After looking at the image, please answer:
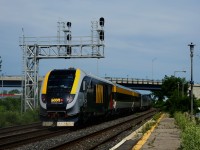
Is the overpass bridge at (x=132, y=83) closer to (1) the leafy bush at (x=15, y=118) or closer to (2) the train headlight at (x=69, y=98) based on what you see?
(1) the leafy bush at (x=15, y=118)

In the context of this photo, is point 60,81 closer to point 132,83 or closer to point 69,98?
point 69,98

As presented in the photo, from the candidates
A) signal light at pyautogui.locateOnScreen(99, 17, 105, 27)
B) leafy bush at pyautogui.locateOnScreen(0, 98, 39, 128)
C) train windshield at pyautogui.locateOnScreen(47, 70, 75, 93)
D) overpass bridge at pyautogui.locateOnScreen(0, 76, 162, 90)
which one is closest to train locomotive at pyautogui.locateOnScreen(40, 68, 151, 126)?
train windshield at pyautogui.locateOnScreen(47, 70, 75, 93)

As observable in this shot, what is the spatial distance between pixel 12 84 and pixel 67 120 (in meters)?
88.3

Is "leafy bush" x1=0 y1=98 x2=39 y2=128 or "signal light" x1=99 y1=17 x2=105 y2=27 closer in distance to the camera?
"leafy bush" x1=0 y1=98 x2=39 y2=128

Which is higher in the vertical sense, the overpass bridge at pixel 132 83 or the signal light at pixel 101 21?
the signal light at pixel 101 21

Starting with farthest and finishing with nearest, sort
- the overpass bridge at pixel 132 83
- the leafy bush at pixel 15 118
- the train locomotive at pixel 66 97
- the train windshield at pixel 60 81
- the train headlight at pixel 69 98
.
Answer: the overpass bridge at pixel 132 83
the leafy bush at pixel 15 118
the train windshield at pixel 60 81
the train headlight at pixel 69 98
the train locomotive at pixel 66 97

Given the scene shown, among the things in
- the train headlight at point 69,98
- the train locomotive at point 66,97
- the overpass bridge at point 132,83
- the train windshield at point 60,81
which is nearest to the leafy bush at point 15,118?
the train locomotive at point 66,97

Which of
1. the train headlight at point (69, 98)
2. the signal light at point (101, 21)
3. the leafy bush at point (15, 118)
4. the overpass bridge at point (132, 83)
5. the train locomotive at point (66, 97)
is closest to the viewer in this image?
the train locomotive at point (66, 97)

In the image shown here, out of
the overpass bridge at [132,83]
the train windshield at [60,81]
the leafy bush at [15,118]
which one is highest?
the overpass bridge at [132,83]

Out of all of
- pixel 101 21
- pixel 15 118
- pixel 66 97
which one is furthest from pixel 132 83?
pixel 66 97

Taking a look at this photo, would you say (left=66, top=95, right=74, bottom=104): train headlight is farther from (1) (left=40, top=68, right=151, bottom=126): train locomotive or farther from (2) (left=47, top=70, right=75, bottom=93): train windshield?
(2) (left=47, top=70, right=75, bottom=93): train windshield

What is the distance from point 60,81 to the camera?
924 inches

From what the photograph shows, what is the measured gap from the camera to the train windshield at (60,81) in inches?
911

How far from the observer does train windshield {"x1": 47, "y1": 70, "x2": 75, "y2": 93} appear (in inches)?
911
